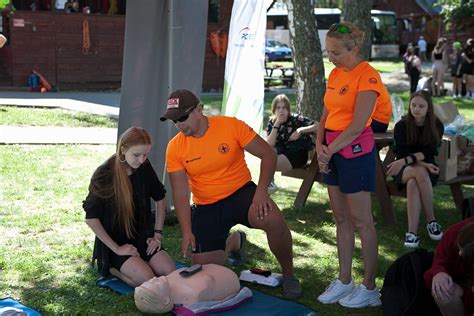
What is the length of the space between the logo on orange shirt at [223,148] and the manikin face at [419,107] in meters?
2.10

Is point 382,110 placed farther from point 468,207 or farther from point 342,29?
point 342,29

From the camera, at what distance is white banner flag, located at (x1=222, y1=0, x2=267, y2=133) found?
24.5 ft

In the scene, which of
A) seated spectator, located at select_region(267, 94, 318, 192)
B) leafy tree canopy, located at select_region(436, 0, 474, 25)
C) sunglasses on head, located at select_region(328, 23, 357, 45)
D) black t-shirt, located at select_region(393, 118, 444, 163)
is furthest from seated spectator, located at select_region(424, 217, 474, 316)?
leafy tree canopy, located at select_region(436, 0, 474, 25)

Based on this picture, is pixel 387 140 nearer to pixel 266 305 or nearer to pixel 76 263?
pixel 266 305

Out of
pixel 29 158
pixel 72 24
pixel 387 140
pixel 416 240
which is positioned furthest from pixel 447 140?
pixel 72 24

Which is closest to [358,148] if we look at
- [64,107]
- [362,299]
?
[362,299]

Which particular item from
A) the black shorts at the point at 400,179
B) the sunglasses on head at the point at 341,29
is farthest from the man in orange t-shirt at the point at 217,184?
the black shorts at the point at 400,179

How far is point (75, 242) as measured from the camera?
5.37 m

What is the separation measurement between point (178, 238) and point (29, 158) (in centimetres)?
396

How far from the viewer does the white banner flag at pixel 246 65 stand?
7480 mm

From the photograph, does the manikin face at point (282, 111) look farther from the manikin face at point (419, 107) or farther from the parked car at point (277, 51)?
the parked car at point (277, 51)

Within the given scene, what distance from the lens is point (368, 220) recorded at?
4094mm

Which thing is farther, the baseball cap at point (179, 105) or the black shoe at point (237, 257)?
the black shoe at point (237, 257)

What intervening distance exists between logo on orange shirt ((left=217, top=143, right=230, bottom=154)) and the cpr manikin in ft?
2.33
